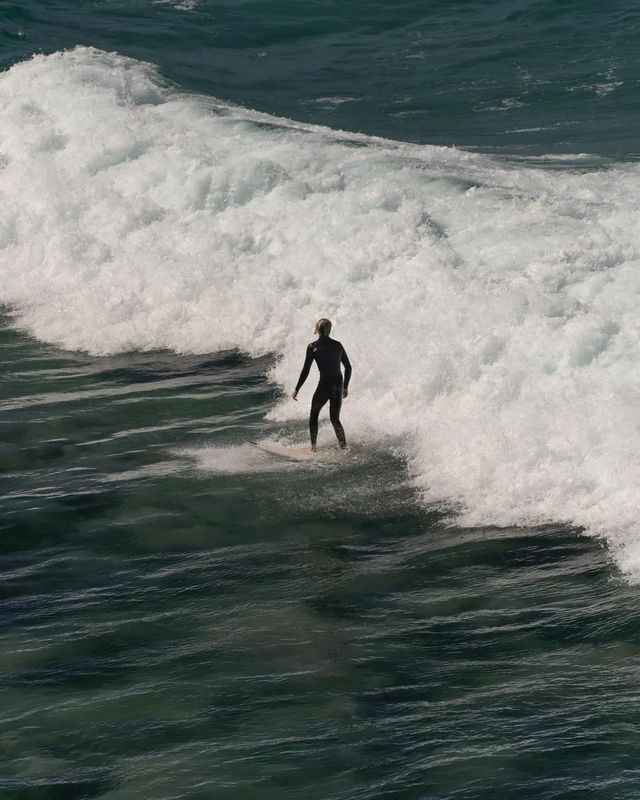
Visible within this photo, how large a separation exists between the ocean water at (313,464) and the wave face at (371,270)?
5cm

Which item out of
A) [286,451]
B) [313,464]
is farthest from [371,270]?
[313,464]

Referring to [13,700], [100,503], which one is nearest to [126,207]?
[100,503]

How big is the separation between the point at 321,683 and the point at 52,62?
22.2 m

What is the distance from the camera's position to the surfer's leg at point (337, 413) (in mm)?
14969

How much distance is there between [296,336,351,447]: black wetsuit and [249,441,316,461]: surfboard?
0.30 metres

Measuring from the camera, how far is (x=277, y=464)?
1456cm

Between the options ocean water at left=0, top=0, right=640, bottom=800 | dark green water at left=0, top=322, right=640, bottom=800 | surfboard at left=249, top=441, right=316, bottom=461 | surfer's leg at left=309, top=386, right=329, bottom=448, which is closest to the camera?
dark green water at left=0, top=322, right=640, bottom=800

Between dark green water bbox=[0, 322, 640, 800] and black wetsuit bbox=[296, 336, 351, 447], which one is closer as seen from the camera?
dark green water bbox=[0, 322, 640, 800]

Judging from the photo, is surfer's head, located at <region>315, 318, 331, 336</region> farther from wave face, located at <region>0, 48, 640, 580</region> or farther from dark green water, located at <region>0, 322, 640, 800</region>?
dark green water, located at <region>0, 322, 640, 800</region>

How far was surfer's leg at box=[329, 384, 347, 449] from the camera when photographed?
1497 centimetres

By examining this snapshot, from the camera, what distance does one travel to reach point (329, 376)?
49.6 feet

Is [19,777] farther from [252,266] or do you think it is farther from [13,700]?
[252,266]

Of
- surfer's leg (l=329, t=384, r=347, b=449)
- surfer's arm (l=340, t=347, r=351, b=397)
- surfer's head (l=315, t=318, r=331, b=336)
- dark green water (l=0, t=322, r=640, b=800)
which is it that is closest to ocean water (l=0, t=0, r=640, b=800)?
dark green water (l=0, t=322, r=640, b=800)

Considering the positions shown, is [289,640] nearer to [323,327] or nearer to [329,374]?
[329,374]
